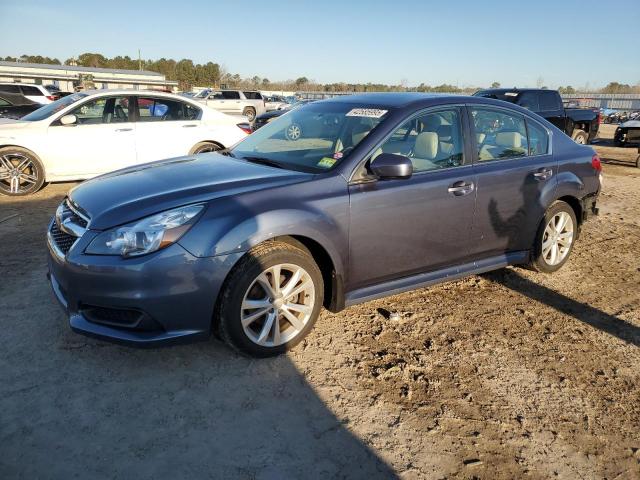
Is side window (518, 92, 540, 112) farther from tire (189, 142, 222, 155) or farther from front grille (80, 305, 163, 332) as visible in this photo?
front grille (80, 305, 163, 332)

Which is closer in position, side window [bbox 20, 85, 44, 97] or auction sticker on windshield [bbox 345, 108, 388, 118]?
auction sticker on windshield [bbox 345, 108, 388, 118]

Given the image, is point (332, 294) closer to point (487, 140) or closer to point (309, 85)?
point (487, 140)

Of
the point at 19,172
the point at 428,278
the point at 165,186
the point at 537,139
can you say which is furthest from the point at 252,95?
the point at 165,186

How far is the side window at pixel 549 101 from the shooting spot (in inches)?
527

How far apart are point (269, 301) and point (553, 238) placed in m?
3.12

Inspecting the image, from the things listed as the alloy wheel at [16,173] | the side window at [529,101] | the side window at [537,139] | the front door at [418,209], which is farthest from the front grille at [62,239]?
the side window at [529,101]

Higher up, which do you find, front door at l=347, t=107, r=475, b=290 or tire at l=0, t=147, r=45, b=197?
front door at l=347, t=107, r=475, b=290

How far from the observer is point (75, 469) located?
221 cm

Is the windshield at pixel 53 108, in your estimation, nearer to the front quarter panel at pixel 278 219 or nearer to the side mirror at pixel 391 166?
the front quarter panel at pixel 278 219

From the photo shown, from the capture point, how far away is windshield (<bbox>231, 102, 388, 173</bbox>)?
11.7 ft

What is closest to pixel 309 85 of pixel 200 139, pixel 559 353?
pixel 200 139

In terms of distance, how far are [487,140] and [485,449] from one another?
2587mm

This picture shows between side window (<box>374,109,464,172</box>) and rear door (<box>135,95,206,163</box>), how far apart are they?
5440 millimetres

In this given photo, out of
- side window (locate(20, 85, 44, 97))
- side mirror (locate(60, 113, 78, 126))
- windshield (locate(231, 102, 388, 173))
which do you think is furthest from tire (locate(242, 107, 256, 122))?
windshield (locate(231, 102, 388, 173))
